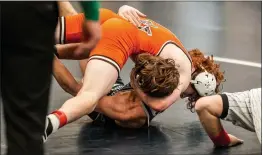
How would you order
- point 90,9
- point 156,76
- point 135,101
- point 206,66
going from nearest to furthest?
1. point 90,9
2. point 156,76
3. point 135,101
4. point 206,66

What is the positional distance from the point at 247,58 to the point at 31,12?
3708 mm

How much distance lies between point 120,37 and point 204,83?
527mm

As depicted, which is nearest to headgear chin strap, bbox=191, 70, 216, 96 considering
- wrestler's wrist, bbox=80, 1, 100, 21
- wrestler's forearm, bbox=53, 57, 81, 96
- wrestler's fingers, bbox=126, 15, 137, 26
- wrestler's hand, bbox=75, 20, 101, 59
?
wrestler's fingers, bbox=126, 15, 137, 26

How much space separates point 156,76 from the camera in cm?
325

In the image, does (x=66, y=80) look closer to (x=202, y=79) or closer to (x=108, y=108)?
(x=108, y=108)

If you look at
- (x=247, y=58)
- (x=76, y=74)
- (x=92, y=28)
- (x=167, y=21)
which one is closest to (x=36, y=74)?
(x=92, y=28)

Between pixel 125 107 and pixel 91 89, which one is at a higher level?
pixel 91 89

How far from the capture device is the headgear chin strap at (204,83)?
3516 millimetres

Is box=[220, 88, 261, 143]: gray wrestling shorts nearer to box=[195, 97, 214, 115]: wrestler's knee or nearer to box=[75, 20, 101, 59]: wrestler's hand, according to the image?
box=[195, 97, 214, 115]: wrestler's knee

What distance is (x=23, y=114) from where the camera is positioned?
1776 mm

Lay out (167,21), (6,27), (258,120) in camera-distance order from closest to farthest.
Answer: (6,27), (258,120), (167,21)

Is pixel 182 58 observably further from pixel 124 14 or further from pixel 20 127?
pixel 20 127

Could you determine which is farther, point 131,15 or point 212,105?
point 131,15

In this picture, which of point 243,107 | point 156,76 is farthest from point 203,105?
point 156,76
